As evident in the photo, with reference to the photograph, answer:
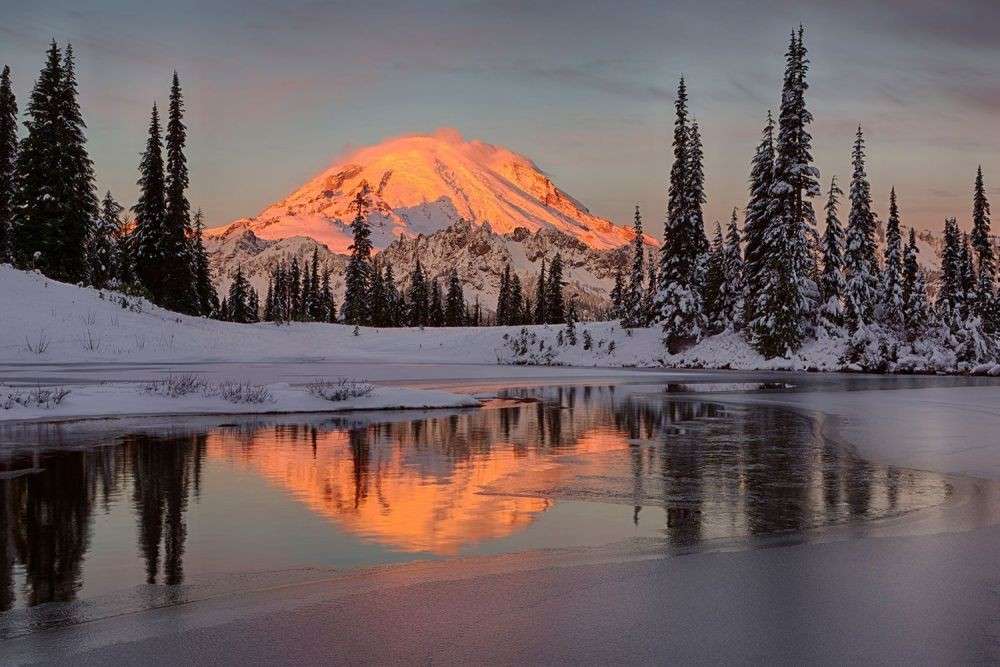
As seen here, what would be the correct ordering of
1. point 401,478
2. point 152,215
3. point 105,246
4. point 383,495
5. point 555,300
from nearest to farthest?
point 383,495 < point 401,478 < point 152,215 < point 105,246 < point 555,300

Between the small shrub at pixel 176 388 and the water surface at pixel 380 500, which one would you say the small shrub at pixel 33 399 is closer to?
the small shrub at pixel 176 388

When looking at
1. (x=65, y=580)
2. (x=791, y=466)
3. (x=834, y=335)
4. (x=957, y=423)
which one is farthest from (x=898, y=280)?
(x=65, y=580)

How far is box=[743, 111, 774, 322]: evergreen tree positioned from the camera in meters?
60.9

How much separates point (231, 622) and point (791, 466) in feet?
32.6

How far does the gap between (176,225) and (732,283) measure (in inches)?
1644

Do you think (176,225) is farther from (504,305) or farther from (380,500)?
(504,305)

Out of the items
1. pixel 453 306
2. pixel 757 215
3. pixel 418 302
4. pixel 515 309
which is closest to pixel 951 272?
pixel 757 215

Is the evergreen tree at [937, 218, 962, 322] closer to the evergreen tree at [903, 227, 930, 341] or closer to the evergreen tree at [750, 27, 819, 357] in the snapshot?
the evergreen tree at [903, 227, 930, 341]

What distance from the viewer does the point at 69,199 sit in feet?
Result: 194

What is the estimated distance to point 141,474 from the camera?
12.3m

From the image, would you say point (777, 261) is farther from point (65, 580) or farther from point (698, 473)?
point (65, 580)

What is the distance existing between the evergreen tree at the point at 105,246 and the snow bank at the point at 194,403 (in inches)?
1751

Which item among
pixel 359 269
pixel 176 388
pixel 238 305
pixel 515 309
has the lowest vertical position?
pixel 176 388

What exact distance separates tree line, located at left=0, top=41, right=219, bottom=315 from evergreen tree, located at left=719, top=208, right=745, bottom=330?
1514 inches
